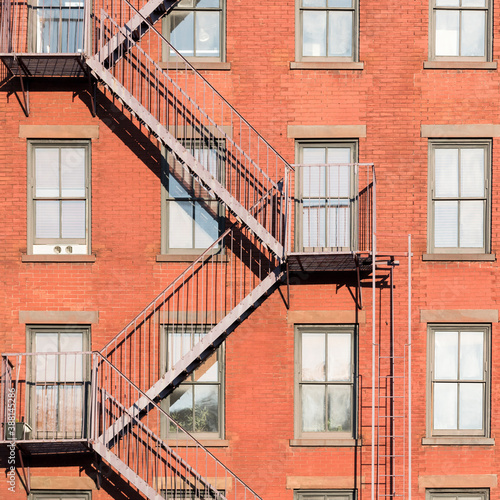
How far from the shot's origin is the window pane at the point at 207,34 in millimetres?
12859

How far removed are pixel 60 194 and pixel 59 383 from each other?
3.20m

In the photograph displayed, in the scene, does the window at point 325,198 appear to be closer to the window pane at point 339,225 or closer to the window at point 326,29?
the window pane at point 339,225

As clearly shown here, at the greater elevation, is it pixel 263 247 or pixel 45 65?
pixel 45 65

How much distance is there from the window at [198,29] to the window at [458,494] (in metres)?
8.16

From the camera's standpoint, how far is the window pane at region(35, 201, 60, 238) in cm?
1266

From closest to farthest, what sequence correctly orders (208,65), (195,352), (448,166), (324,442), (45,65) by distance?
(195,352), (45,65), (324,442), (208,65), (448,166)

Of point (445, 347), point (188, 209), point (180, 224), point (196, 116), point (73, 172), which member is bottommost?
point (445, 347)

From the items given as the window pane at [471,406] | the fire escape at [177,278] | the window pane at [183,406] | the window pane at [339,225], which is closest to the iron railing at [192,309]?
the fire escape at [177,278]

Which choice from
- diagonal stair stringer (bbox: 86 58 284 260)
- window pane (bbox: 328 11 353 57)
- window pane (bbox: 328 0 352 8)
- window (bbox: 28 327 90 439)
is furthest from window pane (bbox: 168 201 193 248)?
window pane (bbox: 328 0 352 8)

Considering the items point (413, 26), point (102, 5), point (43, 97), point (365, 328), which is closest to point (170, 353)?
point (365, 328)

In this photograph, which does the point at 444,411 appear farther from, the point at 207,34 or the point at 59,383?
the point at 207,34

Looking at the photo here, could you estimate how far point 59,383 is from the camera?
41.1 ft

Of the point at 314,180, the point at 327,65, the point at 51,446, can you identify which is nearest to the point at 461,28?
the point at 327,65

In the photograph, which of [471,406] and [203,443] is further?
[471,406]
